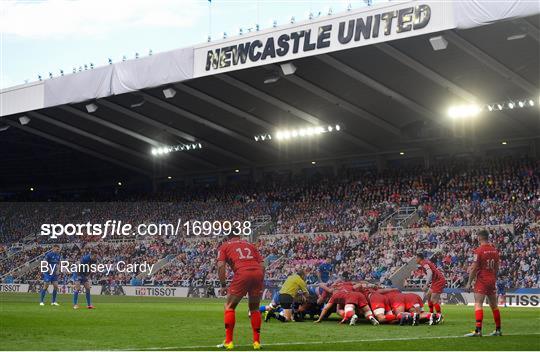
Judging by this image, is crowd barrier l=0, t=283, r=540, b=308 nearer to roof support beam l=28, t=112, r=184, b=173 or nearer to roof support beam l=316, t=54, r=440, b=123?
roof support beam l=28, t=112, r=184, b=173

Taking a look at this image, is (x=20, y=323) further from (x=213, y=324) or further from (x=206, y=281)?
(x=206, y=281)

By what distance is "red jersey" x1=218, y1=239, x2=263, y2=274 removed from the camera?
576 inches

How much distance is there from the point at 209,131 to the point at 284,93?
1043cm

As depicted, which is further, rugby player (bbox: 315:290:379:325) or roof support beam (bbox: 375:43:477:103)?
roof support beam (bbox: 375:43:477:103)

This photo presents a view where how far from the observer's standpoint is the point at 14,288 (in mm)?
55875

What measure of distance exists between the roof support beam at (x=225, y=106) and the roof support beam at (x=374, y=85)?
946 cm

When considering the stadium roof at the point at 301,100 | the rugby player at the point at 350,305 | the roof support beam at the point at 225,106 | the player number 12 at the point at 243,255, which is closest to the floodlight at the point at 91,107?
the stadium roof at the point at 301,100

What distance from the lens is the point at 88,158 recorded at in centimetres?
6669

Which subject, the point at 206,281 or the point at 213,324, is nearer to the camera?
the point at 213,324

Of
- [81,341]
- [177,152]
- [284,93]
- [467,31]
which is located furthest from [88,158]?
[81,341]

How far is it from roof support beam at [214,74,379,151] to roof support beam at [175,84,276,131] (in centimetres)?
271

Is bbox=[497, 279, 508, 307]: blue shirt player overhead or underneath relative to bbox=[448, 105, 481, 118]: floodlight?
underneath

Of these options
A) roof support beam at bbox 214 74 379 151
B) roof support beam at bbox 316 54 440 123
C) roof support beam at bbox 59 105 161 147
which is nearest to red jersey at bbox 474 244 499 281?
roof support beam at bbox 316 54 440 123

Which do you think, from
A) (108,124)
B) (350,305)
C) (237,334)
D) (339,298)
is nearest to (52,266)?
(339,298)
